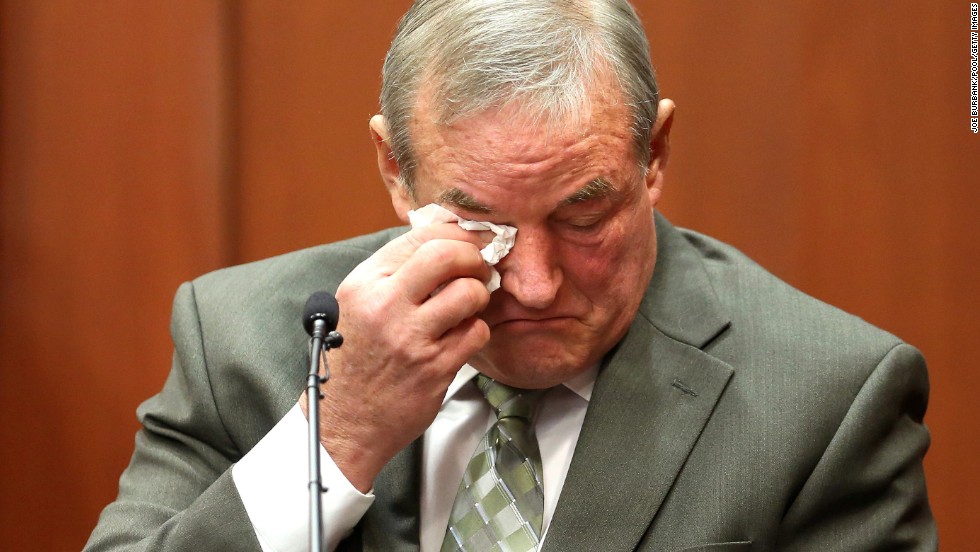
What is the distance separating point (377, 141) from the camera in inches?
73.0

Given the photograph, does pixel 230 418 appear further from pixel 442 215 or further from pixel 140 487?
pixel 442 215

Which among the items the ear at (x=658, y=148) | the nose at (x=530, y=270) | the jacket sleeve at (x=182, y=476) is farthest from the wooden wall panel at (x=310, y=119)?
the nose at (x=530, y=270)

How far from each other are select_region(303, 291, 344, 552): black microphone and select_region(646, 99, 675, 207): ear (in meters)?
0.69

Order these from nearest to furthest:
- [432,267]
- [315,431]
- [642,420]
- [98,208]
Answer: [315,431] → [432,267] → [642,420] → [98,208]

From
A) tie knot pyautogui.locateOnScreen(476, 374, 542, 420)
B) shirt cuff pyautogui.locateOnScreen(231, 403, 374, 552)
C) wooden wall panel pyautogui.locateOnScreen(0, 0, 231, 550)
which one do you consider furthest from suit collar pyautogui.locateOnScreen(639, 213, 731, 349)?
wooden wall panel pyautogui.locateOnScreen(0, 0, 231, 550)

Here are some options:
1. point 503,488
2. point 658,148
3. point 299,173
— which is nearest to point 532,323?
point 503,488

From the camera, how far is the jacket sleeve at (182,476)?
5.45 ft

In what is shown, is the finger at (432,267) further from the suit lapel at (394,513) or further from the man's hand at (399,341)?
the suit lapel at (394,513)

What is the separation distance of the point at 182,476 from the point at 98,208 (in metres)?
0.99

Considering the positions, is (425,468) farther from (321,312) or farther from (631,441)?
(321,312)

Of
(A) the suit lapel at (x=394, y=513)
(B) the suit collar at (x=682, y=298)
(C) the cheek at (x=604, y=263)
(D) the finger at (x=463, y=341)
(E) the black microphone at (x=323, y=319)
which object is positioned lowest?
(A) the suit lapel at (x=394, y=513)

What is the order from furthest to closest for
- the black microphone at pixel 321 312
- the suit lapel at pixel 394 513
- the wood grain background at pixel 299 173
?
the wood grain background at pixel 299 173 → the suit lapel at pixel 394 513 → the black microphone at pixel 321 312

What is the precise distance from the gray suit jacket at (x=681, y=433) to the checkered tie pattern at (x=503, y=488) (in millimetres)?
66

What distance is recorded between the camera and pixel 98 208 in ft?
8.66
